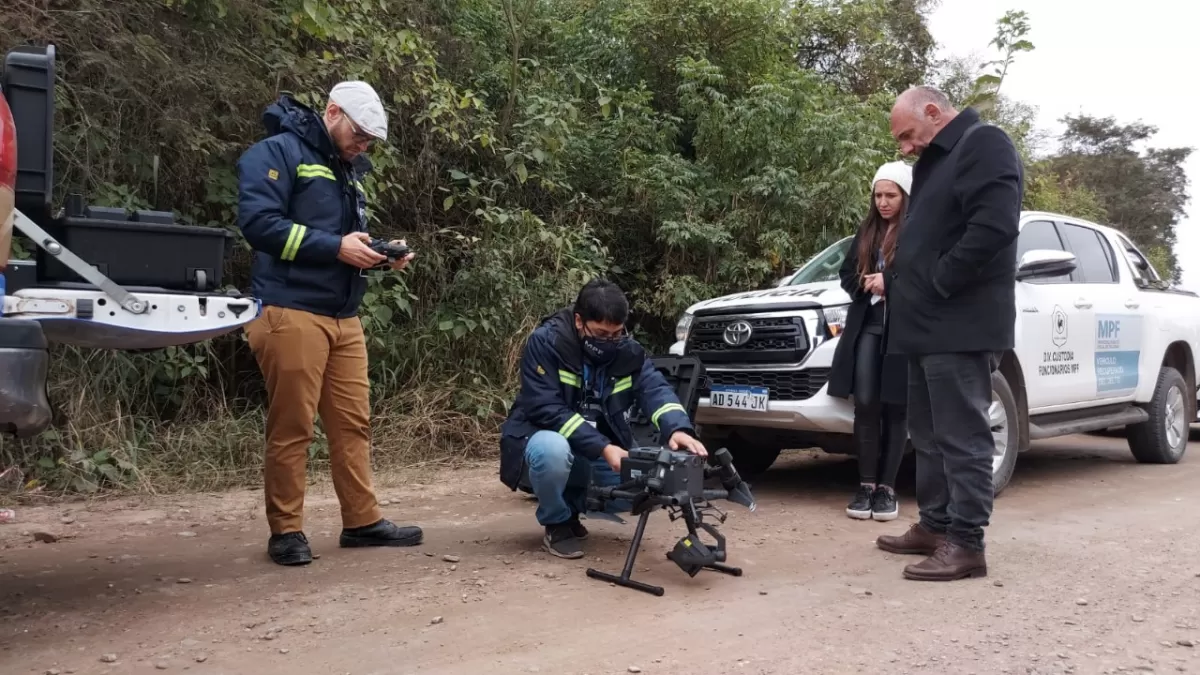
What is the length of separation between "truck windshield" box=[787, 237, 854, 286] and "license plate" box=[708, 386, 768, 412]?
1131 mm

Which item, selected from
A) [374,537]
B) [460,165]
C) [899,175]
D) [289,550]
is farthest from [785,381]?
[460,165]

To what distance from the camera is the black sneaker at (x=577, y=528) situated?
4.48 m

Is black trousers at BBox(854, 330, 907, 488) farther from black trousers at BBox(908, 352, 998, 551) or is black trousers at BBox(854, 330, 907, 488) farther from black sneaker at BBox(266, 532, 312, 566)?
black sneaker at BBox(266, 532, 312, 566)

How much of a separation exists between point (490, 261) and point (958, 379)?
441 cm

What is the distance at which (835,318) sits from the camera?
5.49 m

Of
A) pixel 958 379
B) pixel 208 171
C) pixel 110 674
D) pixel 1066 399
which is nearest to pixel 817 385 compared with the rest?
pixel 958 379

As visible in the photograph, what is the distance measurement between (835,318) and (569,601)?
2519mm

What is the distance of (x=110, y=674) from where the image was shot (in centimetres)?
296

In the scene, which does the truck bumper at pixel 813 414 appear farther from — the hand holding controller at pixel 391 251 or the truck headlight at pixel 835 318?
the hand holding controller at pixel 391 251

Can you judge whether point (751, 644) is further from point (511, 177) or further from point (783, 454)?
point (511, 177)

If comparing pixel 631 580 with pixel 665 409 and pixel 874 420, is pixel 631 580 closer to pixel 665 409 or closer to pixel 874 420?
pixel 665 409

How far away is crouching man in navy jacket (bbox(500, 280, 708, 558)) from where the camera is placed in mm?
4137

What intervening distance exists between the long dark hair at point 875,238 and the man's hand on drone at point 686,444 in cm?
177

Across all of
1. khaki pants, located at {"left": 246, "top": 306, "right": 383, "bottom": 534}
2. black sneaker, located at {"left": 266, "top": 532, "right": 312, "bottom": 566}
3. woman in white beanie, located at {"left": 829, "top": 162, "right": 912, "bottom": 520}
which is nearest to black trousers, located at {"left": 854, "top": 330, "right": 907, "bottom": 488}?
woman in white beanie, located at {"left": 829, "top": 162, "right": 912, "bottom": 520}
